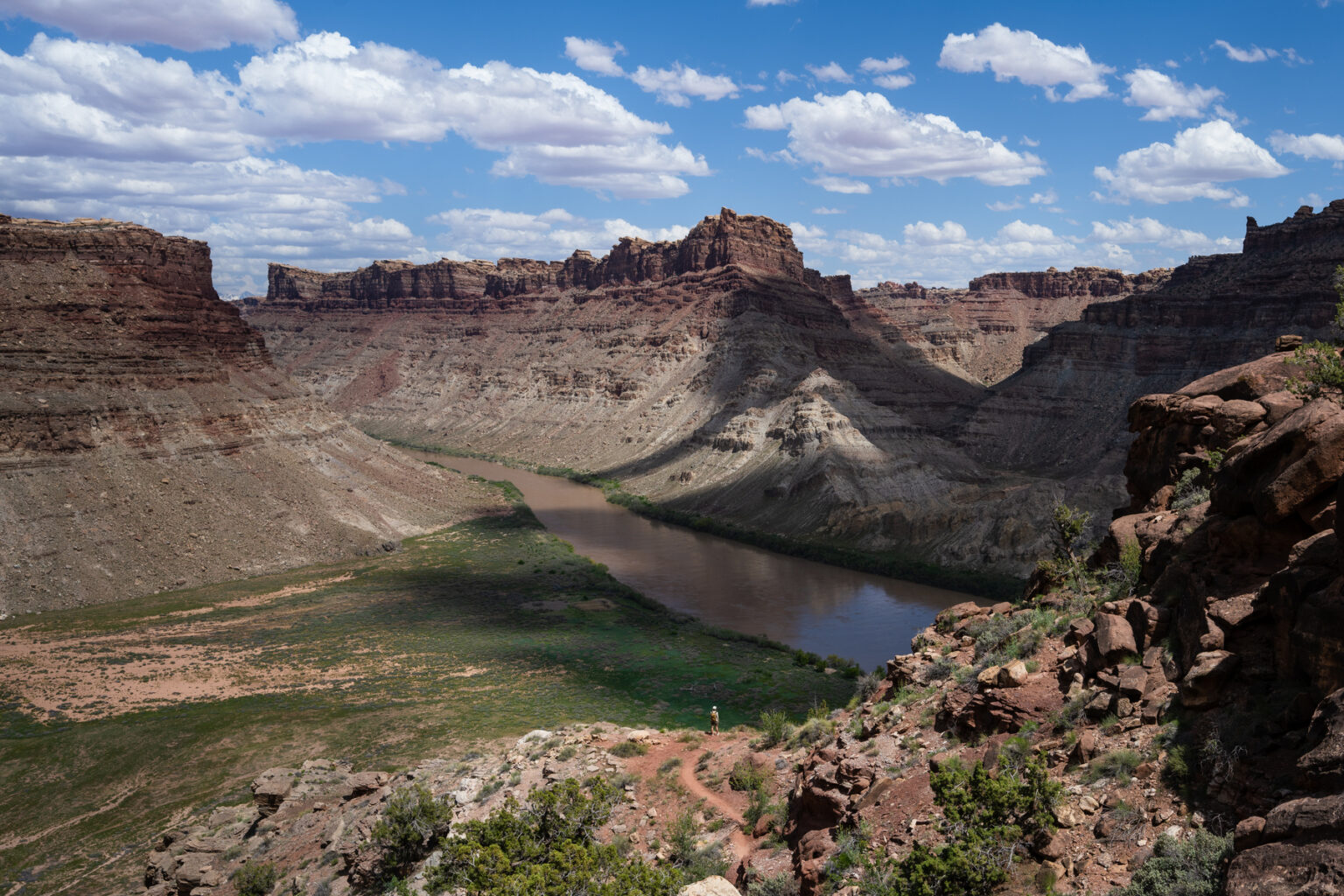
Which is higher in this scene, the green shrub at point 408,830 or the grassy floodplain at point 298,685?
the green shrub at point 408,830

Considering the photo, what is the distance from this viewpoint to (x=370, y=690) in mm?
40438

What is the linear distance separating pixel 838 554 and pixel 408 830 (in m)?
57.5

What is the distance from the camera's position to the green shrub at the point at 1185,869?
9.34m

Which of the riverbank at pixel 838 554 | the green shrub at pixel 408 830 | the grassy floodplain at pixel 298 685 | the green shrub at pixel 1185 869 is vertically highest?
the green shrub at pixel 1185 869

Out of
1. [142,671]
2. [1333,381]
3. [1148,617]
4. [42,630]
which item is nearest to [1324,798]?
[1148,617]

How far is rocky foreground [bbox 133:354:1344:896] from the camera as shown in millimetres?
10203

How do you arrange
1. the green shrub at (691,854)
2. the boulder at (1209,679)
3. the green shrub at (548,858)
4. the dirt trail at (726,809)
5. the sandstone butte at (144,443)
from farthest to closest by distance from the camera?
the sandstone butte at (144,443) → the dirt trail at (726,809) → the green shrub at (691,854) → the green shrub at (548,858) → the boulder at (1209,679)

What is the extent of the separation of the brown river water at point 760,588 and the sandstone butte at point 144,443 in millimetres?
17528

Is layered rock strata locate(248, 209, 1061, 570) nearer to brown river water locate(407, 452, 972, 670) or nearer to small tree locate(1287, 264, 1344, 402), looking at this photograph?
brown river water locate(407, 452, 972, 670)

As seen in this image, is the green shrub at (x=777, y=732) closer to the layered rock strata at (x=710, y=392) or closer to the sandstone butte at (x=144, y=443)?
the layered rock strata at (x=710, y=392)

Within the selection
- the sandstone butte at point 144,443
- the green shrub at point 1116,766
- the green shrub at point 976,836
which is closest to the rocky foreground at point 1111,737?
the green shrub at point 1116,766

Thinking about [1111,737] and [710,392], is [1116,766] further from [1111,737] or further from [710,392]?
[710,392]

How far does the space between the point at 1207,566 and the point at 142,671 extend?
150ft

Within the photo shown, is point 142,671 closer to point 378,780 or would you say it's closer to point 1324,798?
point 378,780
